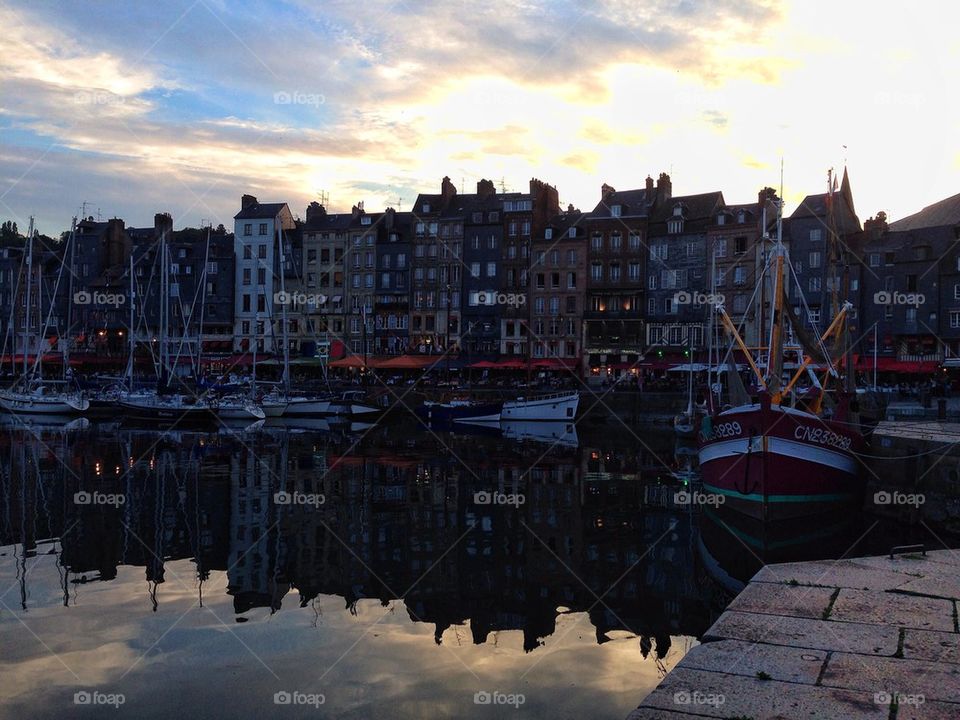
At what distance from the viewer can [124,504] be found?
87.8 ft

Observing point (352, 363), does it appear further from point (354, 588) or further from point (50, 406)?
point (354, 588)

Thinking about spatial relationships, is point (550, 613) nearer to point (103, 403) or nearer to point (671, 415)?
point (671, 415)

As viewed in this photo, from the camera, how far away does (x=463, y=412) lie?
205ft

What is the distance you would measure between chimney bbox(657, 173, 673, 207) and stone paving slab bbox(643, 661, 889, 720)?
259 ft

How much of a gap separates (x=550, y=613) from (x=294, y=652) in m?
4.78

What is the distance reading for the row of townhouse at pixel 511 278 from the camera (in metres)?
72.4

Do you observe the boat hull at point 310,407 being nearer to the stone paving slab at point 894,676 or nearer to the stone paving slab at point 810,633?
the stone paving slab at point 810,633

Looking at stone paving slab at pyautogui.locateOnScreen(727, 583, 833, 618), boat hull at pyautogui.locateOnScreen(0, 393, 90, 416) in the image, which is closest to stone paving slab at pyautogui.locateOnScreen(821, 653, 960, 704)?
stone paving slab at pyautogui.locateOnScreen(727, 583, 833, 618)

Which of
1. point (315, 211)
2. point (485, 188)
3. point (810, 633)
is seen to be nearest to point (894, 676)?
point (810, 633)

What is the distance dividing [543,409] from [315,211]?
4808 cm

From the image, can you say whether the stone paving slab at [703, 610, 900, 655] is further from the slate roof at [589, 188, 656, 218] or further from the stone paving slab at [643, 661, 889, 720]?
the slate roof at [589, 188, 656, 218]

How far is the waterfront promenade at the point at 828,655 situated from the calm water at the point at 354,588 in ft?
6.33

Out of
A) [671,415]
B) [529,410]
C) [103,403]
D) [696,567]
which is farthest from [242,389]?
[696,567]

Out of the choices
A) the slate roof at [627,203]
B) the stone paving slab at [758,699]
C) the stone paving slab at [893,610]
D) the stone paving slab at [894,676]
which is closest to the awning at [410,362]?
the slate roof at [627,203]
